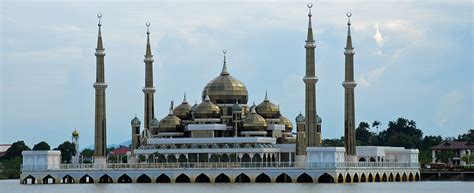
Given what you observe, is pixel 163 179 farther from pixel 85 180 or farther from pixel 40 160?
pixel 40 160

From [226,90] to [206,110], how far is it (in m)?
4.04

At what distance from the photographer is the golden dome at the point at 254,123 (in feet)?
359

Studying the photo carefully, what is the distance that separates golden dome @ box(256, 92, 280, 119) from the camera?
373 feet

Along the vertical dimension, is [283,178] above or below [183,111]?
below

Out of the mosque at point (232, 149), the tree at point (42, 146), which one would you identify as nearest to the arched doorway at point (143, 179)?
the mosque at point (232, 149)

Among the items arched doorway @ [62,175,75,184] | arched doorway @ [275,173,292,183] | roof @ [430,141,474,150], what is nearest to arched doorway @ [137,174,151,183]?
arched doorway @ [62,175,75,184]

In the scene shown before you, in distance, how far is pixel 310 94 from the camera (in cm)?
10744

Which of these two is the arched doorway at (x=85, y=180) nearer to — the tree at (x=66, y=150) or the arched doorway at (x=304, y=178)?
the arched doorway at (x=304, y=178)

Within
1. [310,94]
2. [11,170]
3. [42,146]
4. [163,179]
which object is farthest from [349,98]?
[42,146]

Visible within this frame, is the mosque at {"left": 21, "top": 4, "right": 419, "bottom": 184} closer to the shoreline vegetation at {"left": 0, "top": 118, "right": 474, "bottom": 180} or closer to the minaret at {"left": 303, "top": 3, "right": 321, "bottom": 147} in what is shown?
the minaret at {"left": 303, "top": 3, "right": 321, "bottom": 147}

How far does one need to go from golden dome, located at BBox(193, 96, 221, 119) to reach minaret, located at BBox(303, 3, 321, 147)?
8.07m

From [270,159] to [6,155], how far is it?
68.8 meters

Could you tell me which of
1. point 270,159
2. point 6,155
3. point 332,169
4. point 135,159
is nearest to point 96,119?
point 135,159

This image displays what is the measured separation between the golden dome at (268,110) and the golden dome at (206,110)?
3966 mm
